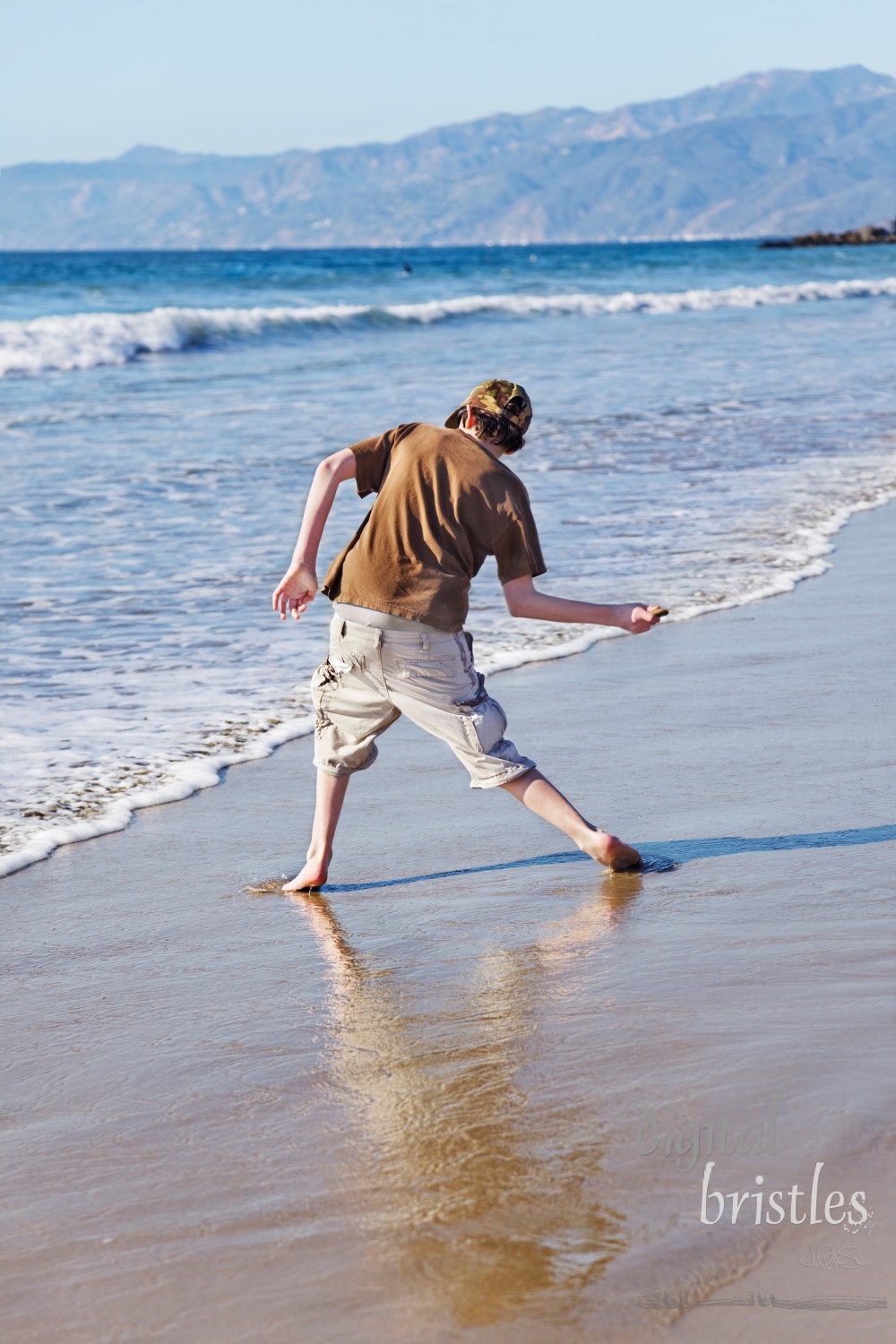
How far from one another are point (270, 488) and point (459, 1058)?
913 centimetres

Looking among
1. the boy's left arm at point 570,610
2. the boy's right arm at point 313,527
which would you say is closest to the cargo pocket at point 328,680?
the boy's right arm at point 313,527

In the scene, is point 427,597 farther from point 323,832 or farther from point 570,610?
point 323,832

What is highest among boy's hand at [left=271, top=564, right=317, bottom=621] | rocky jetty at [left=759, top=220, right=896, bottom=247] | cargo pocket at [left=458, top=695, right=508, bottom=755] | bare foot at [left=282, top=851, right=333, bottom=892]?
rocky jetty at [left=759, top=220, right=896, bottom=247]

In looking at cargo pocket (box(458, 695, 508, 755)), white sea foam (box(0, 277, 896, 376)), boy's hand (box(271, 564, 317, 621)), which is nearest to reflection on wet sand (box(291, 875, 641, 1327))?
cargo pocket (box(458, 695, 508, 755))

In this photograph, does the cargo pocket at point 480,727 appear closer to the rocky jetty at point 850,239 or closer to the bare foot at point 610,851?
the bare foot at point 610,851

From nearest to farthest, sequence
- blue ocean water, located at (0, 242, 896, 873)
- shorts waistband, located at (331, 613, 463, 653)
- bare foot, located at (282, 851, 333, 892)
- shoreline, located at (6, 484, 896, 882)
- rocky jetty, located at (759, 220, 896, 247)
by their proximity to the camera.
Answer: shorts waistband, located at (331, 613, 463, 653) → bare foot, located at (282, 851, 333, 892) → shoreline, located at (6, 484, 896, 882) → blue ocean water, located at (0, 242, 896, 873) → rocky jetty, located at (759, 220, 896, 247)

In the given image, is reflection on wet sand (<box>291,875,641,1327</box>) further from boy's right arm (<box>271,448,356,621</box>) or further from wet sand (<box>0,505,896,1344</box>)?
boy's right arm (<box>271,448,356,621</box>)

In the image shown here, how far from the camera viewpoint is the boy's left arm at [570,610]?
11.6 feet

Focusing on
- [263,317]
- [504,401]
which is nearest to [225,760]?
[504,401]

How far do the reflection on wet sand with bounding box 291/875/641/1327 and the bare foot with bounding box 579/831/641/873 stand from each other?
439mm

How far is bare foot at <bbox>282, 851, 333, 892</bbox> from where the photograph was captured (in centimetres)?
390

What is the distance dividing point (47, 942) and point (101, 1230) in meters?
1.42

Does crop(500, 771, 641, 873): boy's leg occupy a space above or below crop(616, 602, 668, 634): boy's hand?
below

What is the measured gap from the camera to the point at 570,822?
3859mm
